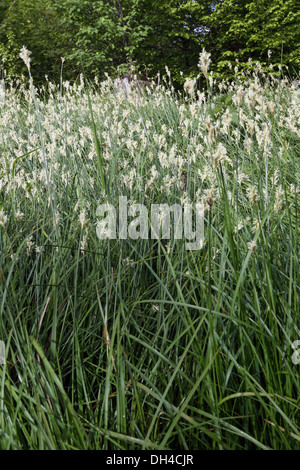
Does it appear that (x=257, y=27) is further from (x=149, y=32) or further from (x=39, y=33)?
(x=39, y=33)

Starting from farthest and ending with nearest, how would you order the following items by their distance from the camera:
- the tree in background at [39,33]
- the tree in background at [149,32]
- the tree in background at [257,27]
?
the tree in background at [39,33] → the tree in background at [257,27] → the tree in background at [149,32]

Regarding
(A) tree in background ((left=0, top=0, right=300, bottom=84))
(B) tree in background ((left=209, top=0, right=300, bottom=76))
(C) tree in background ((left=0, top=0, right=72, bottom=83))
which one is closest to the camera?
(A) tree in background ((left=0, top=0, right=300, bottom=84))

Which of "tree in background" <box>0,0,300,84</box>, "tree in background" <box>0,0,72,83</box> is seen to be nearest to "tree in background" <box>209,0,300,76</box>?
"tree in background" <box>0,0,300,84</box>

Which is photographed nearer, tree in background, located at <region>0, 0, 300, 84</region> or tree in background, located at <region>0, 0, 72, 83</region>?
tree in background, located at <region>0, 0, 300, 84</region>

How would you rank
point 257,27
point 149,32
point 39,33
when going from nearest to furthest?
point 257,27
point 149,32
point 39,33

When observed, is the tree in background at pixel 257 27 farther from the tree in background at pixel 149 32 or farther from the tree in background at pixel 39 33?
the tree in background at pixel 39 33

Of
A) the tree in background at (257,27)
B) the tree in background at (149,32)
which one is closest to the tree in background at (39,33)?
the tree in background at (149,32)

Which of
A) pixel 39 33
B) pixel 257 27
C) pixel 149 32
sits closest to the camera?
pixel 257 27

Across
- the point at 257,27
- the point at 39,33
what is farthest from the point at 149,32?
the point at 39,33

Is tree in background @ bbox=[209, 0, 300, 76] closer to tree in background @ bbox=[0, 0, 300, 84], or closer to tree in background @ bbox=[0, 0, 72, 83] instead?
tree in background @ bbox=[0, 0, 300, 84]

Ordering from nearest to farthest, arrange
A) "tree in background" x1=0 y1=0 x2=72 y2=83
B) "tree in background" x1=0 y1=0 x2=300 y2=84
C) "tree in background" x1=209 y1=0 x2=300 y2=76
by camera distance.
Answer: "tree in background" x1=0 y1=0 x2=300 y2=84
"tree in background" x1=209 y1=0 x2=300 y2=76
"tree in background" x1=0 y1=0 x2=72 y2=83

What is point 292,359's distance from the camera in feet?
3.12
